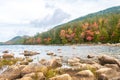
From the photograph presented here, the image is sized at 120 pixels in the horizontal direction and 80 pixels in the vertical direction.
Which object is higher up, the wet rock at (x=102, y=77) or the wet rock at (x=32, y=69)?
the wet rock at (x=32, y=69)

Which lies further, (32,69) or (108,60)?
(108,60)

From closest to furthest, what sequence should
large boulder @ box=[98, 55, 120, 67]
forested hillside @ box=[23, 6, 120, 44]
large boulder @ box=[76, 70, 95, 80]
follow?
large boulder @ box=[76, 70, 95, 80]
large boulder @ box=[98, 55, 120, 67]
forested hillside @ box=[23, 6, 120, 44]

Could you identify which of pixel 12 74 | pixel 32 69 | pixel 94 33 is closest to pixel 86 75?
pixel 32 69

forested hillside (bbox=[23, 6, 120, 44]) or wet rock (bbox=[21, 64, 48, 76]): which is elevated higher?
forested hillside (bbox=[23, 6, 120, 44])

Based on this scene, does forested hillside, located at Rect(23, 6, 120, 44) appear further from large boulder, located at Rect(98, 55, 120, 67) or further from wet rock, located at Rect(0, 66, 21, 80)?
wet rock, located at Rect(0, 66, 21, 80)

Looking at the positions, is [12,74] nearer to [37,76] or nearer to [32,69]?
[32,69]

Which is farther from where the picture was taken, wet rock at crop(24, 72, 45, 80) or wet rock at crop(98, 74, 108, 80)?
wet rock at crop(98, 74, 108, 80)

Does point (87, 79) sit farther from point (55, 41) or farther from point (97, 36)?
point (55, 41)

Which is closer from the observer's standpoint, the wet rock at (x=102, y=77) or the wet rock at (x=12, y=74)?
the wet rock at (x=102, y=77)

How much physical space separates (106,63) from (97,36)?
3803 inches

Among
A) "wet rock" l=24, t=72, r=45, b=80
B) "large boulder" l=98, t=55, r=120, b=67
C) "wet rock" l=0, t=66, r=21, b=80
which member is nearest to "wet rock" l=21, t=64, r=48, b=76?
"wet rock" l=0, t=66, r=21, b=80

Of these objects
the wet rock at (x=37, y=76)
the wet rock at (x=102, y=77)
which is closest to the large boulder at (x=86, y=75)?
the wet rock at (x=102, y=77)

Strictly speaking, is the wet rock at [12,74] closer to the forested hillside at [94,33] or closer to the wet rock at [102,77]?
the wet rock at [102,77]

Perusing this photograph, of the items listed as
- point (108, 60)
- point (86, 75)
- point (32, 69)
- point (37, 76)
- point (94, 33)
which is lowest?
point (86, 75)
